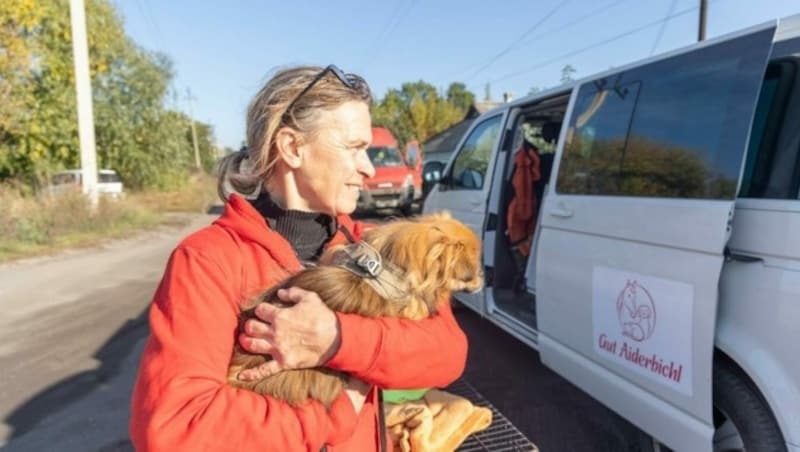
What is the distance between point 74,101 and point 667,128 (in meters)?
22.6

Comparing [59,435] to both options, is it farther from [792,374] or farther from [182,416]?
[792,374]

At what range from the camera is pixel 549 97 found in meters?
4.21

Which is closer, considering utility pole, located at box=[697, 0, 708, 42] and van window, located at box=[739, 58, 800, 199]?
van window, located at box=[739, 58, 800, 199]

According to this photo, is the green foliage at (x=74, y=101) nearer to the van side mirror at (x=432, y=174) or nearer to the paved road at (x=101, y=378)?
the paved road at (x=101, y=378)

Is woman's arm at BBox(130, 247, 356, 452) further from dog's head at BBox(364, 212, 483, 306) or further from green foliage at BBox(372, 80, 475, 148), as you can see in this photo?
green foliage at BBox(372, 80, 475, 148)

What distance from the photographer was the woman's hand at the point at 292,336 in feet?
3.90

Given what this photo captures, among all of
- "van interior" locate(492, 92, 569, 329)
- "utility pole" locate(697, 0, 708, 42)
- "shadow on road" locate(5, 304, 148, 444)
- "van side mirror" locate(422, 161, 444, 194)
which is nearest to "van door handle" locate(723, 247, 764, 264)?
"van interior" locate(492, 92, 569, 329)

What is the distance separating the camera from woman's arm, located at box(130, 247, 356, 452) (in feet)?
3.43

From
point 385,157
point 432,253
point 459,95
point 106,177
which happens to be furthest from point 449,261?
point 459,95

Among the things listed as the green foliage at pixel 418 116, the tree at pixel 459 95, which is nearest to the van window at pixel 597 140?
the green foliage at pixel 418 116

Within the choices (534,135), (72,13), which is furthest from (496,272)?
(72,13)

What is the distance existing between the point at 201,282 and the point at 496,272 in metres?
4.08

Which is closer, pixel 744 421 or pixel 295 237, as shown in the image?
pixel 295 237

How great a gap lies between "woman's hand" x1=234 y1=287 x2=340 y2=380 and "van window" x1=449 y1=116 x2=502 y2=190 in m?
4.18
